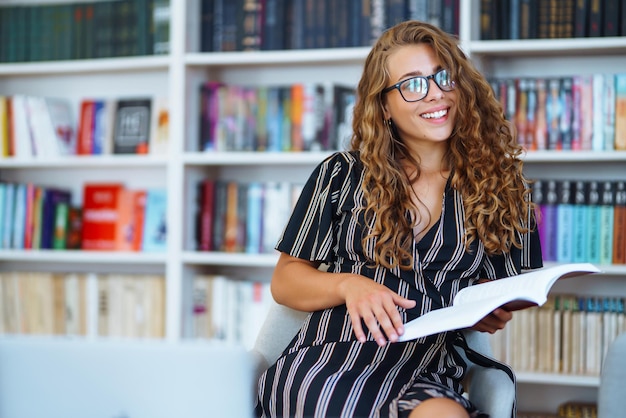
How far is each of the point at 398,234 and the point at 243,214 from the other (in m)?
1.40

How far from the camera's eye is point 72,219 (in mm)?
3184

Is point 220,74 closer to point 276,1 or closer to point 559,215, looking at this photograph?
point 276,1

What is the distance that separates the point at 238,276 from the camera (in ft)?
10.3

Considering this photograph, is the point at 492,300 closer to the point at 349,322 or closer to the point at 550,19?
the point at 349,322

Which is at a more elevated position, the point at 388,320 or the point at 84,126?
the point at 84,126

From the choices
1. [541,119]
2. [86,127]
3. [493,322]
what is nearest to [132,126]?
[86,127]

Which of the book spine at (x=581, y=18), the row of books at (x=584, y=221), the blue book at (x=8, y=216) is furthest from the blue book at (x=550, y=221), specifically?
the blue book at (x=8, y=216)

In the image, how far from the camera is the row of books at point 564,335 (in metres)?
2.64

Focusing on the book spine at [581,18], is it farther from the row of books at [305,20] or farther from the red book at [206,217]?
the red book at [206,217]

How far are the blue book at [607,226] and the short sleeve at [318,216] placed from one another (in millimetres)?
1204

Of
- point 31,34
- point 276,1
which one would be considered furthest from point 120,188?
point 276,1

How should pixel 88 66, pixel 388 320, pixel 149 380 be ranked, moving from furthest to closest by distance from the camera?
pixel 88 66 < pixel 388 320 < pixel 149 380

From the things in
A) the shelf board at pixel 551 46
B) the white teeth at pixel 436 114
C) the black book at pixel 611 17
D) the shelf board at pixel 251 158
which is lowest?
the shelf board at pixel 251 158

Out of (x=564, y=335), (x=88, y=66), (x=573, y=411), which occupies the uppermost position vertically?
(x=88, y=66)
